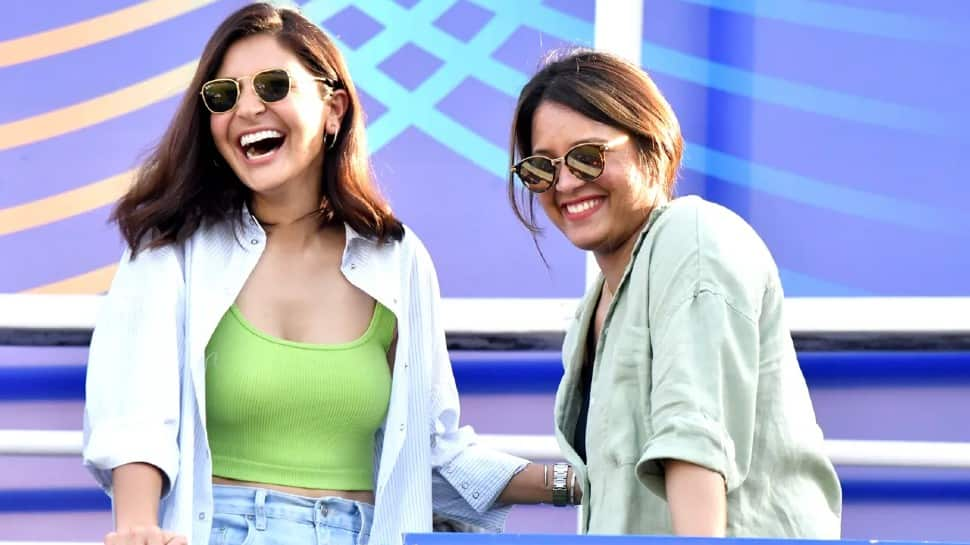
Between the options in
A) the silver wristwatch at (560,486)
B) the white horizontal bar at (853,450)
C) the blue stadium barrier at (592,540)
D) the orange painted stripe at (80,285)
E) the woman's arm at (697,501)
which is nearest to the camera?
the blue stadium barrier at (592,540)

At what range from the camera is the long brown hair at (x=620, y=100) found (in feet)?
7.66

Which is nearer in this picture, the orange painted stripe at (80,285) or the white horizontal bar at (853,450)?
the white horizontal bar at (853,450)

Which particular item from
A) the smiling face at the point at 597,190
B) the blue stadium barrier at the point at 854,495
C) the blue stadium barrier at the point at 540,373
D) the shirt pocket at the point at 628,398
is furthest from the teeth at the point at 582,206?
the blue stadium barrier at the point at 854,495

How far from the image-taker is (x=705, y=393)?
2.04 meters

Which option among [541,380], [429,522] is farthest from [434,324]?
[541,380]

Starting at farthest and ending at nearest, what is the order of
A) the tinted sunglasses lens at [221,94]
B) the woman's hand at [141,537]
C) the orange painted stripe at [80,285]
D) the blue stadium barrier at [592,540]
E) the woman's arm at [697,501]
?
the orange painted stripe at [80,285] → the tinted sunglasses lens at [221,94] → the woman's hand at [141,537] → the woman's arm at [697,501] → the blue stadium barrier at [592,540]

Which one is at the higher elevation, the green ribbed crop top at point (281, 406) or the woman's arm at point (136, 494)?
the green ribbed crop top at point (281, 406)

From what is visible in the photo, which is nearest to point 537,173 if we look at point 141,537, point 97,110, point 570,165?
point 570,165

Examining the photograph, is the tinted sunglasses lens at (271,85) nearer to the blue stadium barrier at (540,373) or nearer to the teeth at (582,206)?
the teeth at (582,206)

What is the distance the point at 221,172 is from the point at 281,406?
417 mm

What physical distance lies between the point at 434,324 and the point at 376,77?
903 mm

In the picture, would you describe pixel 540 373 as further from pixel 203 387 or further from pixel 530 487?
pixel 203 387

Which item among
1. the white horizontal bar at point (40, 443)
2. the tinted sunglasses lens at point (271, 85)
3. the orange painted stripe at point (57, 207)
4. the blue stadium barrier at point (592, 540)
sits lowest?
the blue stadium barrier at point (592, 540)

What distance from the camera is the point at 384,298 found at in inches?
108
